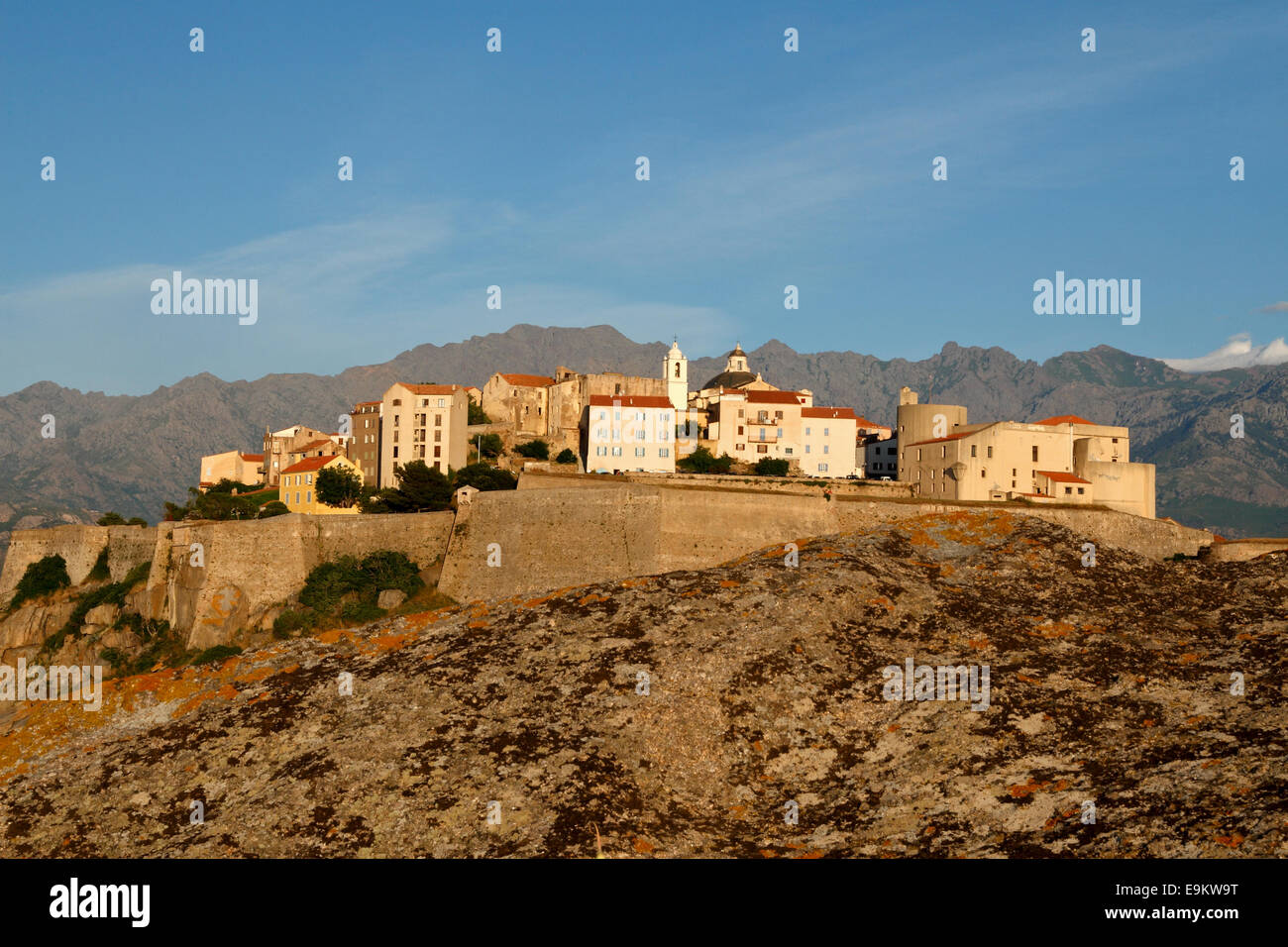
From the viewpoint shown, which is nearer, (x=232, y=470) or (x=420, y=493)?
(x=420, y=493)

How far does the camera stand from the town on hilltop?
63.8m

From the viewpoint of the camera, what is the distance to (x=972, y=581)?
126 feet

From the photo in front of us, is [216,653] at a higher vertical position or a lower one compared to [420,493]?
lower

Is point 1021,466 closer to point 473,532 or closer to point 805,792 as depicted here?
point 473,532

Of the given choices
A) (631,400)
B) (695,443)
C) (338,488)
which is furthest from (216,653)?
(695,443)

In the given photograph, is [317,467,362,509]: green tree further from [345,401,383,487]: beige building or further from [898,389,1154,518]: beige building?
[898,389,1154,518]: beige building

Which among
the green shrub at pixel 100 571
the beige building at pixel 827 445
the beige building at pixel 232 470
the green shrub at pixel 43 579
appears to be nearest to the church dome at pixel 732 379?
the beige building at pixel 827 445

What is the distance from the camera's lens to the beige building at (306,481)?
7433 cm

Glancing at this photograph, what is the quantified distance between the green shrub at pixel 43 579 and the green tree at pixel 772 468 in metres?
41.1

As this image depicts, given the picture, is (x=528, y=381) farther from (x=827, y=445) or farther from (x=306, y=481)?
(x=827, y=445)

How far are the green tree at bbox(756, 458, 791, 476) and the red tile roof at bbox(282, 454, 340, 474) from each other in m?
28.6

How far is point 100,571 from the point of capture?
65.1m

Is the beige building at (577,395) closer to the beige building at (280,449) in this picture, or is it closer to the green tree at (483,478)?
the green tree at (483,478)

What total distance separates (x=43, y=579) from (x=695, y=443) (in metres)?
40.4
